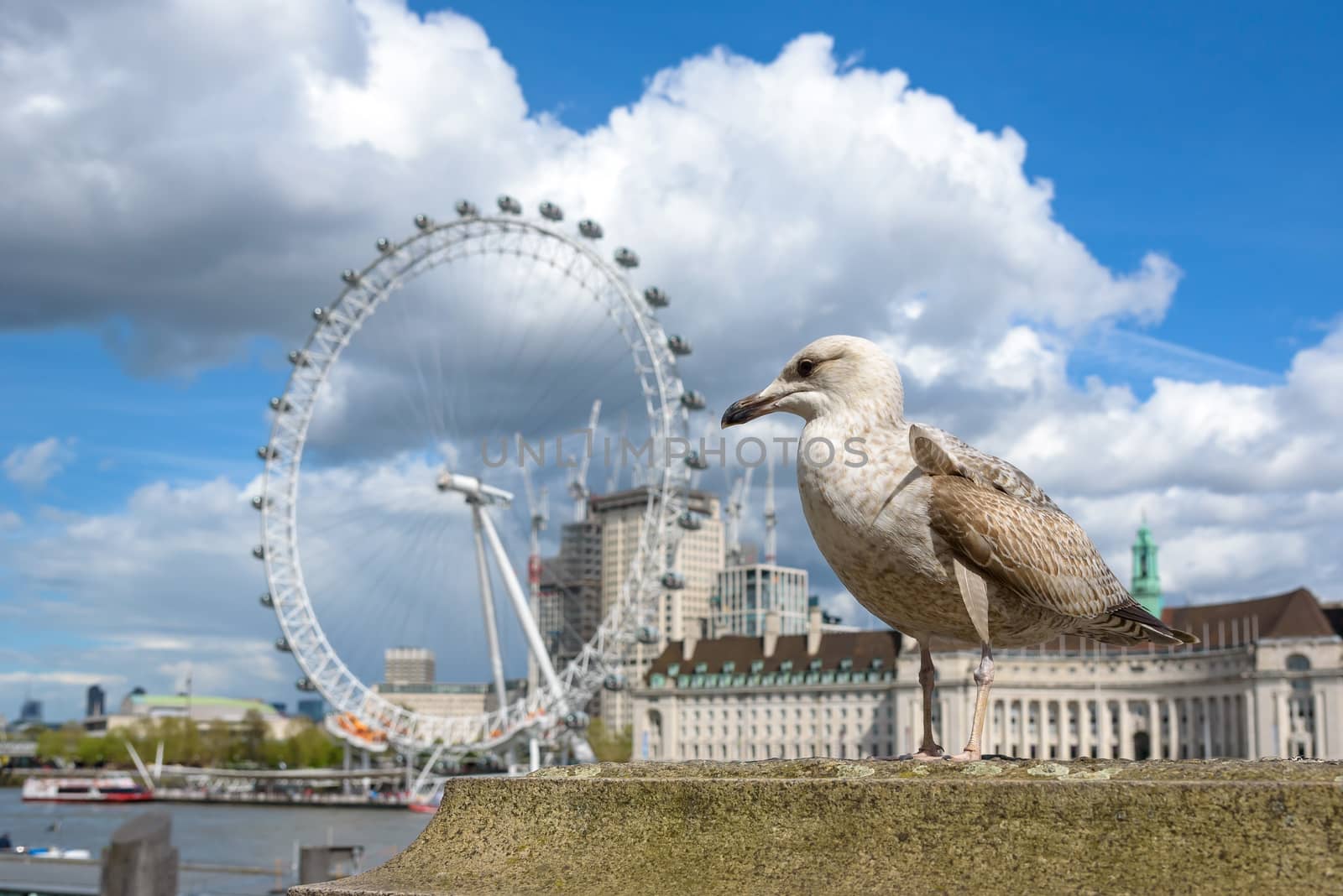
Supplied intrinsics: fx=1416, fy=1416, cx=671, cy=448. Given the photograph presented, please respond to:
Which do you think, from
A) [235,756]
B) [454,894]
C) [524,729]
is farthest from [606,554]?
[454,894]

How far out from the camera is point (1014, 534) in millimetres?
5777

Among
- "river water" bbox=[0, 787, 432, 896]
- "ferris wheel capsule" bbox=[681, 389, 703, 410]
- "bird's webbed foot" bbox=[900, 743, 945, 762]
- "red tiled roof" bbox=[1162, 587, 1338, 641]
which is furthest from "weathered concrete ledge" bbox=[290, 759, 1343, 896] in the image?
"red tiled roof" bbox=[1162, 587, 1338, 641]

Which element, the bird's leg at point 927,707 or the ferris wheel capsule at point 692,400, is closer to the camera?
the bird's leg at point 927,707

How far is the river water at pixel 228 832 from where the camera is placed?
45938mm

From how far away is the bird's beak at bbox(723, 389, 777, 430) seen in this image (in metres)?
6.37

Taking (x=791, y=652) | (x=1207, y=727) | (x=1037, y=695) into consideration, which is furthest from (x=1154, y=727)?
(x=791, y=652)

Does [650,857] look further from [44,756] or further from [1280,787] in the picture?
[44,756]

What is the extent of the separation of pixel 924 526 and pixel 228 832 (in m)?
83.6

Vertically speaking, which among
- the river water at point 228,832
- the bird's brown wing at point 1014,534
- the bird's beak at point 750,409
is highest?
the bird's beak at point 750,409

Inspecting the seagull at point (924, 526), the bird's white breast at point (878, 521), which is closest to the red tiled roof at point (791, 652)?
the seagull at point (924, 526)

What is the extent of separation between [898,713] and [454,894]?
389 feet

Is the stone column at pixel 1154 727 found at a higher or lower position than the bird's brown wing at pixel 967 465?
lower

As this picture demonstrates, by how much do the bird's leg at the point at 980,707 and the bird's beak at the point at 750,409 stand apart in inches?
56.7

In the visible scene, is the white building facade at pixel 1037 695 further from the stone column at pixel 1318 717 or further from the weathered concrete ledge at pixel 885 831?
the weathered concrete ledge at pixel 885 831
